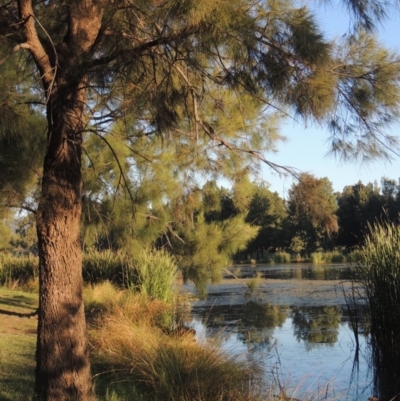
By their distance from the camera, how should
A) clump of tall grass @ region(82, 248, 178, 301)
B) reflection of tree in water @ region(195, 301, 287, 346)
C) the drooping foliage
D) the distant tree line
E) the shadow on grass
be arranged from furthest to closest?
the shadow on grass < clump of tall grass @ region(82, 248, 178, 301) < reflection of tree in water @ region(195, 301, 287, 346) < the distant tree line < the drooping foliage

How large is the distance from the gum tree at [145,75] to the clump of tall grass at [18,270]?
53.5ft

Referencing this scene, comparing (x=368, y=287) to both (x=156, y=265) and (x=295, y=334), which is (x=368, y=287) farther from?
(x=156, y=265)

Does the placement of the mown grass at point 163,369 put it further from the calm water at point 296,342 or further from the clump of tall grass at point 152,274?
the clump of tall grass at point 152,274

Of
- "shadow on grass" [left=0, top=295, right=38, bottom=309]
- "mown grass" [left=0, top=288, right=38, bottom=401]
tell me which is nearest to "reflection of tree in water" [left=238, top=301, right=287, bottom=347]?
"mown grass" [left=0, top=288, right=38, bottom=401]

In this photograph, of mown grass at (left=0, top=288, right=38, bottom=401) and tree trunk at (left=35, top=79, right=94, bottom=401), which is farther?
mown grass at (left=0, top=288, right=38, bottom=401)

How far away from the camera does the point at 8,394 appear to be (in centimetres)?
531

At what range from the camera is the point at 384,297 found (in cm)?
897

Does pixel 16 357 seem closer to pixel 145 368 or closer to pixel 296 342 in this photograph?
pixel 145 368

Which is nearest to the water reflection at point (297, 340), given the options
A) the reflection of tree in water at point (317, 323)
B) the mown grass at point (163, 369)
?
the reflection of tree in water at point (317, 323)

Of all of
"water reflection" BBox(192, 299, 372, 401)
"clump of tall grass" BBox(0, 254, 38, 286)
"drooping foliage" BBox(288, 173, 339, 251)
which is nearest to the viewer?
"drooping foliage" BBox(288, 173, 339, 251)

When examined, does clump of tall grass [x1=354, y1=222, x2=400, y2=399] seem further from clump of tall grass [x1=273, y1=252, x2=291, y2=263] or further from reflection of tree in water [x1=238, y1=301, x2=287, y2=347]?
clump of tall grass [x1=273, y1=252, x2=291, y2=263]

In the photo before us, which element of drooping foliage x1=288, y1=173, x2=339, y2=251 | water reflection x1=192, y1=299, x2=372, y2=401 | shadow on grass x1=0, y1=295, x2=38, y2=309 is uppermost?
drooping foliage x1=288, y1=173, x2=339, y2=251

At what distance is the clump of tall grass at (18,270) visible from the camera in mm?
20866

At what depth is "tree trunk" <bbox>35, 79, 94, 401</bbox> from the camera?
4.62 metres
